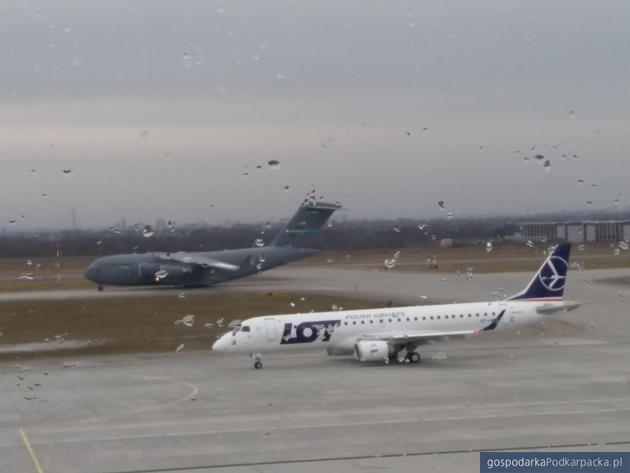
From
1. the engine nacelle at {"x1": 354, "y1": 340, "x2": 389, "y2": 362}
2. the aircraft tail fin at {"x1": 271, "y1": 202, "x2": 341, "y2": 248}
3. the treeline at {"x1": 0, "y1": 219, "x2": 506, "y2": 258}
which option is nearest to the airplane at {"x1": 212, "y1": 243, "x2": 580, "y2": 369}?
the engine nacelle at {"x1": 354, "y1": 340, "x2": 389, "y2": 362}

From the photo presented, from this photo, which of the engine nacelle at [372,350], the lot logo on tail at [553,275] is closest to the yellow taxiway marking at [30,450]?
the engine nacelle at [372,350]

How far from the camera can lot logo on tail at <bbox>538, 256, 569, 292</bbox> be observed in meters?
49.0

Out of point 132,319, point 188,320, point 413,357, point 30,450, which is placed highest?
point 30,450

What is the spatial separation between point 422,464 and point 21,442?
1116 cm

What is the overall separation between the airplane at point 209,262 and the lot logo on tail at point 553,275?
26.4 m

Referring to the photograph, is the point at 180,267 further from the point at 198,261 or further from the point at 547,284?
the point at 547,284

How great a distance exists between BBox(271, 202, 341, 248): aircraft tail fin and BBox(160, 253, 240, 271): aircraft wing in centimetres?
438

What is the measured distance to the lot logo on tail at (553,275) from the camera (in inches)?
1929

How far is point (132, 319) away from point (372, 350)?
67.1ft

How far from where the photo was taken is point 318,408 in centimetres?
3275

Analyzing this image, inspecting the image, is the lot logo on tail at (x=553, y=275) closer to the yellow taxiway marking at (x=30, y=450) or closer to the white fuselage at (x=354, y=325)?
the white fuselage at (x=354, y=325)

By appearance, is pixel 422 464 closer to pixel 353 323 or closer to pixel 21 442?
pixel 21 442

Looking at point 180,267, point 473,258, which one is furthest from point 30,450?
point 473,258

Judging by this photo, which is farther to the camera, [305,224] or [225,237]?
[305,224]
